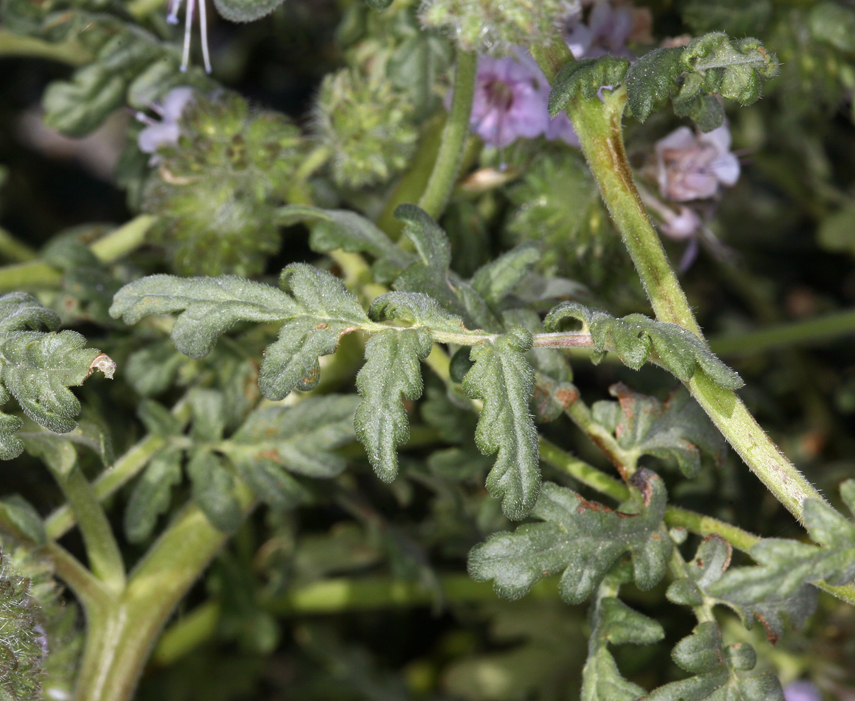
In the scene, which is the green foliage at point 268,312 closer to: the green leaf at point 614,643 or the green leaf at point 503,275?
the green leaf at point 503,275

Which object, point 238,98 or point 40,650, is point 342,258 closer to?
point 238,98

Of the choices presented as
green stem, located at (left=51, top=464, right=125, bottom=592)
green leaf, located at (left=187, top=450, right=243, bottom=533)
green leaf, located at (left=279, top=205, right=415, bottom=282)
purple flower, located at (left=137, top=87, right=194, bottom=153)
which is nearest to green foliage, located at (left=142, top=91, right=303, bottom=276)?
purple flower, located at (left=137, top=87, right=194, bottom=153)

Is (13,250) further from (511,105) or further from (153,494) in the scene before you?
(511,105)

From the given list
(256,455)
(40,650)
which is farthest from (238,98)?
(40,650)

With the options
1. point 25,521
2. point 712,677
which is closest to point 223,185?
point 25,521

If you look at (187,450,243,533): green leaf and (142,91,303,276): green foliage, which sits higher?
(142,91,303,276): green foliage

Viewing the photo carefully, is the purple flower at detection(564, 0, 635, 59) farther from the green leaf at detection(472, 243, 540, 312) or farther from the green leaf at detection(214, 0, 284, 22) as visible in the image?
the green leaf at detection(214, 0, 284, 22)
